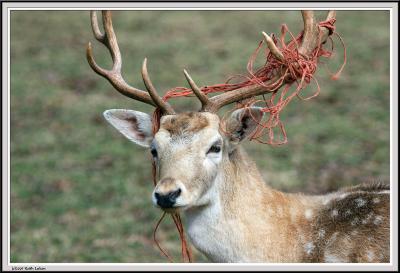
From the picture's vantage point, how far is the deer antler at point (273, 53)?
5.39 meters

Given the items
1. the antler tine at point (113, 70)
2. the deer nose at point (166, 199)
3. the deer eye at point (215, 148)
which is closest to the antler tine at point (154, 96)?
the antler tine at point (113, 70)

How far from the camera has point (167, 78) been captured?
52.5 feet

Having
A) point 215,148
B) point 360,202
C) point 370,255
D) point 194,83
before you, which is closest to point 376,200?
point 360,202

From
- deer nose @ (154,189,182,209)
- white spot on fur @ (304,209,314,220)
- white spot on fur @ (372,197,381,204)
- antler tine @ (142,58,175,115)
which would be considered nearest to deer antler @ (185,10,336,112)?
antler tine @ (142,58,175,115)

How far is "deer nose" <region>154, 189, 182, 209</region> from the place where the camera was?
4844 millimetres

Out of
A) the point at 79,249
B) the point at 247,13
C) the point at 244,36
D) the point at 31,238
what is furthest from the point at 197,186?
the point at 247,13

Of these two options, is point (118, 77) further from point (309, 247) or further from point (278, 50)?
point (309, 247)

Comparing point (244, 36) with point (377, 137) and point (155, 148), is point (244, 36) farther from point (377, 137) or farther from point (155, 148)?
point (155, 148)

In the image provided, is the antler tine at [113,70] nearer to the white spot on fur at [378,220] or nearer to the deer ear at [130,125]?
the deer ear at [130,125]

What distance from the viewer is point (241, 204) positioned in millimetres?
5438

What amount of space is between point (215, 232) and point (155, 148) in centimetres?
74

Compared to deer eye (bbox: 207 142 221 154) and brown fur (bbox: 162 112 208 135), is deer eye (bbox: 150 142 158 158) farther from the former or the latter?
deer eye (bbox: 207 142 221 154)

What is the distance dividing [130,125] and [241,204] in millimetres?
1099

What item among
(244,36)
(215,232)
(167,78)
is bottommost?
(215,232)
